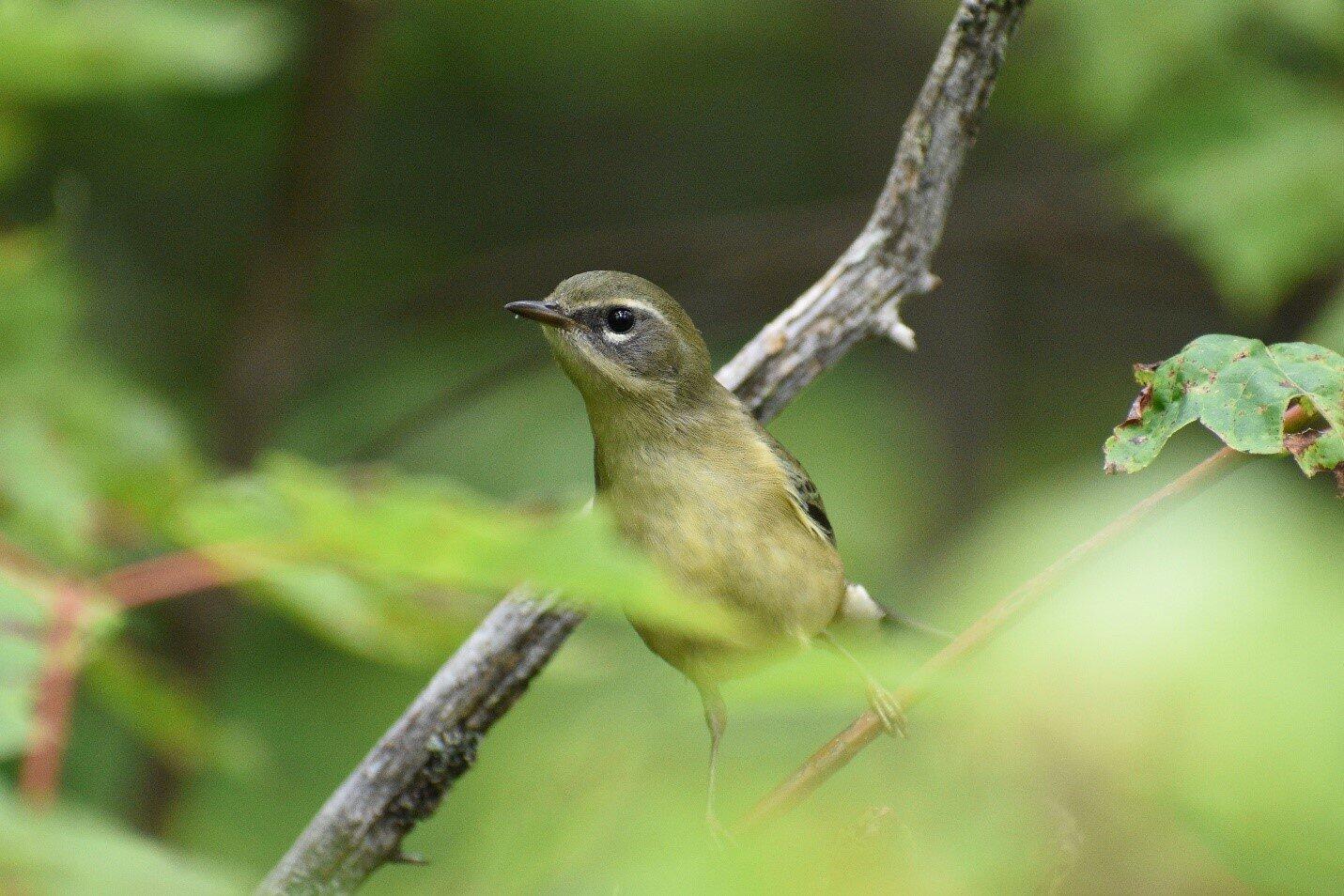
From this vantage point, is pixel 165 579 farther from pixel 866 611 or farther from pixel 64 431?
pixel 866 611

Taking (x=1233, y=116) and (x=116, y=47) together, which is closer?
(x=116, y=47)

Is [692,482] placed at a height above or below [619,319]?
below

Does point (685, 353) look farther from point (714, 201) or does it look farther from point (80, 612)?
point (714, 201)

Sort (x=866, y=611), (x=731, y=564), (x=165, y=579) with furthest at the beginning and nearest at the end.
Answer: (x=866, y=611) → (x=731, y=564) → (x=165, y=579)

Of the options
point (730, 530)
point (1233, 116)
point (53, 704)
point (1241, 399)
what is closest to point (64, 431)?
point (730, 530)

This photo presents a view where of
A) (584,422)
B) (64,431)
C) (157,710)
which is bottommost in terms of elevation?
(584,422)

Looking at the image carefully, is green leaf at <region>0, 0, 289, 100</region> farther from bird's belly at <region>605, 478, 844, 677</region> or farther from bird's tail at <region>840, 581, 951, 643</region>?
bird's tail at <region>840, 581, 951, 643</region>

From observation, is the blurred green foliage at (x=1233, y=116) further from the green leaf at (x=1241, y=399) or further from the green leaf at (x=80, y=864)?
the green leaf at (x=80, y=864)
